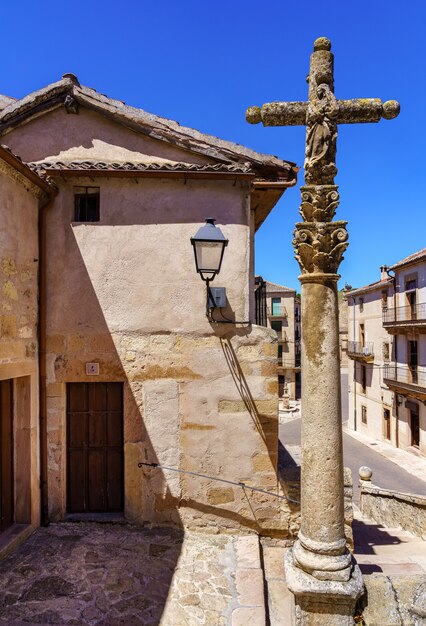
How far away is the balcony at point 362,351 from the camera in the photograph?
26.9m

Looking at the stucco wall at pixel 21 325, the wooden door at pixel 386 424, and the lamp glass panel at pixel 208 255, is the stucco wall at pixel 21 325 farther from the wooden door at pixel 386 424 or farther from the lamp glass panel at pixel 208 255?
the wooden door at pixel 386 424

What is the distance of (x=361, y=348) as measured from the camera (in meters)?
27.9

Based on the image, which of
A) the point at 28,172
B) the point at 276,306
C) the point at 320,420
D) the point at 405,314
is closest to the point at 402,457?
the point at 405,314

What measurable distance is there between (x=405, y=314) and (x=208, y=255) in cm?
2023

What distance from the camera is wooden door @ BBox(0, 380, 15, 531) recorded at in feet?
16.9

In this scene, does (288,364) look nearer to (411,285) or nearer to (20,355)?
(411,285)

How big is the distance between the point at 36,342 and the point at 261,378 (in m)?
3.09

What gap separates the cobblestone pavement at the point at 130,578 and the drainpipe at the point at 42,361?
394mm

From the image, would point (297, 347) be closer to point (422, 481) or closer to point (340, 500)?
point (422, 481)

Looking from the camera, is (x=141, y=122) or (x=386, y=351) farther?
(x=386, y=351)

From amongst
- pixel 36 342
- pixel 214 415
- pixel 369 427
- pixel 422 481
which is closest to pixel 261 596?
pixel 214 415

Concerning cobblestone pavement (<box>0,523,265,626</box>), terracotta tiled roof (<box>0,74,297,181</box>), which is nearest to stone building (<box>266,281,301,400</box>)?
terracotta tiled roof (<box>0,74,297,181</box>)

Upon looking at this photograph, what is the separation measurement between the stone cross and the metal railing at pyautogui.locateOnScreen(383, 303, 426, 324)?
19.3 metres

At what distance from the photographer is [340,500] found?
3.48 m
